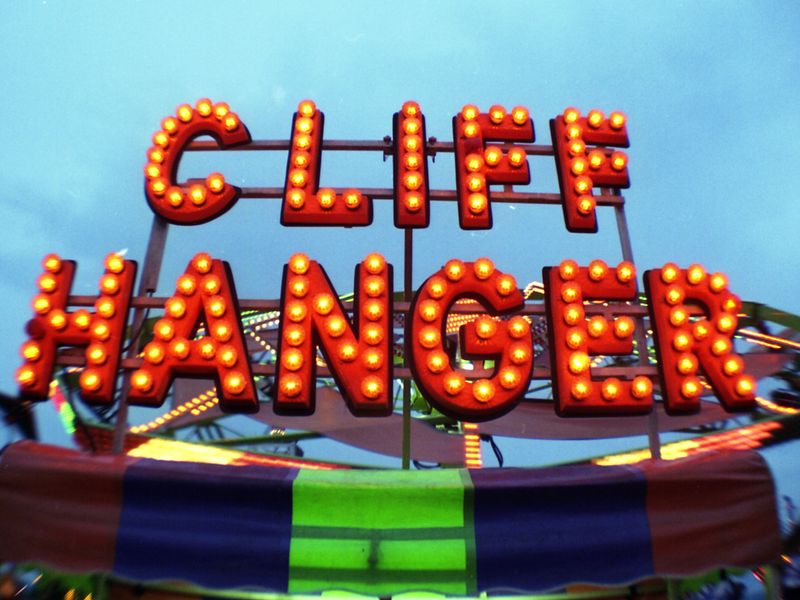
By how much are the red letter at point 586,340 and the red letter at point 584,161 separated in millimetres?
981

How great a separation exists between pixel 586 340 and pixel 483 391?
1332 millimetres

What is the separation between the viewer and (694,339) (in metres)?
7.42

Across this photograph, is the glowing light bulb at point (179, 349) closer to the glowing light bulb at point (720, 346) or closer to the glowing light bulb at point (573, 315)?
the glowing light bulb at point (573, 315)

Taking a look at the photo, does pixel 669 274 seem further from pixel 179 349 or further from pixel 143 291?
pixel 143 291

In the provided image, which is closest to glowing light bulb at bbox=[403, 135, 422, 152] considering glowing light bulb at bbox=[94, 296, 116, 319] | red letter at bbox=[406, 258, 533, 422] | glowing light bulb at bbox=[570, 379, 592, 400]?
red letter at bbox=[406, 258, 533, 422]

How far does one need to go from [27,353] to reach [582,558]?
600 cm

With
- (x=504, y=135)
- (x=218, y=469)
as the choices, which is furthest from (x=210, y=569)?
(x=504, y=135)

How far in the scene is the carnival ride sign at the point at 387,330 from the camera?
6938mm

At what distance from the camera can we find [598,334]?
23.8ft

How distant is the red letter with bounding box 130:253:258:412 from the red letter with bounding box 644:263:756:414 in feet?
14.7

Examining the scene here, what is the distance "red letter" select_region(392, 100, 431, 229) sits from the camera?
8164 millimetres

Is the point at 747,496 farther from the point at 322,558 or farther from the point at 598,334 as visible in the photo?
the point at 322,558

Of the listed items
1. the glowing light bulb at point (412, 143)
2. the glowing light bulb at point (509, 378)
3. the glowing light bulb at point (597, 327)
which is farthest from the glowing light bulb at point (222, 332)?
the glowing light bulb at point (597, 327)

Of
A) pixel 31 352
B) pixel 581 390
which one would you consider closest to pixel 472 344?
pixel 581 390
